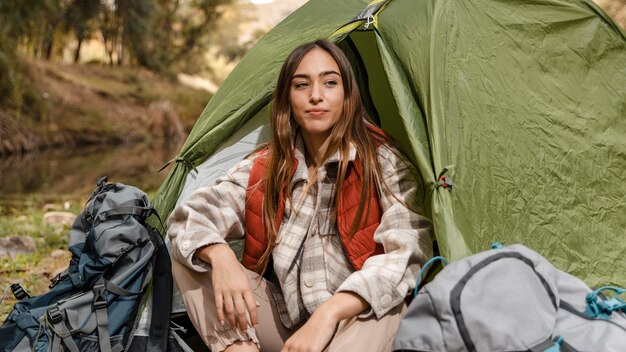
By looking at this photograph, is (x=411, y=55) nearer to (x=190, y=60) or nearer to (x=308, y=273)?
(x=308, y=273)

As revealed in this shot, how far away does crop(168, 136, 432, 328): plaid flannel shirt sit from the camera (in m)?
2.42

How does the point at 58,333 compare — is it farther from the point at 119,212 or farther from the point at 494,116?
the point at 494,116

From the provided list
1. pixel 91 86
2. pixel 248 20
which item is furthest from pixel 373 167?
pixel 248 20

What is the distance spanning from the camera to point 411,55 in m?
2.93

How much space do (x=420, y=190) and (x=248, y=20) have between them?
40149 mm

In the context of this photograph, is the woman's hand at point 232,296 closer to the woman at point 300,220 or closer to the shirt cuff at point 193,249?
the woman at point 300,220

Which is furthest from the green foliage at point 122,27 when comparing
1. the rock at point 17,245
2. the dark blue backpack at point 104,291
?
the dark blue backpack at point 104,291

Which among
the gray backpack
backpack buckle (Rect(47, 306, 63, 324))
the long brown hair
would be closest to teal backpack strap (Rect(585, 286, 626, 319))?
the gray backpack

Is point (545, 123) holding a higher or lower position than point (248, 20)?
lower

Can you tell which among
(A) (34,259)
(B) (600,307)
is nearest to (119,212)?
(B) (600,307)

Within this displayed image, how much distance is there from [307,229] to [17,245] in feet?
10.9

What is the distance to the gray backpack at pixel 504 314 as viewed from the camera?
183cm

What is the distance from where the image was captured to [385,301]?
87.6 inches

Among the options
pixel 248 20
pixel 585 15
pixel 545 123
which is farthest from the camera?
pixel 248 20
